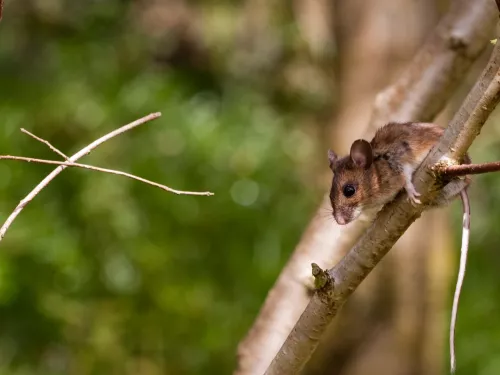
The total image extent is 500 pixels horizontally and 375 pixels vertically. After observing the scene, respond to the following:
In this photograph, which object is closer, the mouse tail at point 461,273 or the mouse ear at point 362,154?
the mouse tail at point 461,273

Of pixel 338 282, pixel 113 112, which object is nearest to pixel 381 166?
pixel 338 282

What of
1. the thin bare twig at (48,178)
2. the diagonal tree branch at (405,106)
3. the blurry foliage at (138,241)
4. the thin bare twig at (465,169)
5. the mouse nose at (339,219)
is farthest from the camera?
the blurry foliage at (138,241)

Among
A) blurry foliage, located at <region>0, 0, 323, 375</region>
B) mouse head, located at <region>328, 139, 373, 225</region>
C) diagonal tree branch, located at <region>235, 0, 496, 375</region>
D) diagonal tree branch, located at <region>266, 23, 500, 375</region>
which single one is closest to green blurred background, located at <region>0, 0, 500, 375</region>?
blurry foliage, located at <region>0, 0, 323, 375</region>

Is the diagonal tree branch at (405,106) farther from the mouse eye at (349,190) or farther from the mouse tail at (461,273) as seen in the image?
the mouse tail at (461,273)

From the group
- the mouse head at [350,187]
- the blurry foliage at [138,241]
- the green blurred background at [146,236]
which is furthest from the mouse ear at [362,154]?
the blurry foliage at [138,241]

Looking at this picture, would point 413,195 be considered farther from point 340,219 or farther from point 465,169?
point 340,219

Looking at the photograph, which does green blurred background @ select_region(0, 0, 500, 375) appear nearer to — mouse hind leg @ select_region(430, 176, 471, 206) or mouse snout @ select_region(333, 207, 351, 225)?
mouse snout @ select_region(333, 207, 351, 225)

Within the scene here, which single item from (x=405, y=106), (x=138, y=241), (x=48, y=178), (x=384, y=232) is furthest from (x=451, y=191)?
(x=138, y=241)

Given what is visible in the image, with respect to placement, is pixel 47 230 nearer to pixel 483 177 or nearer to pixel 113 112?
pixel 113 112
